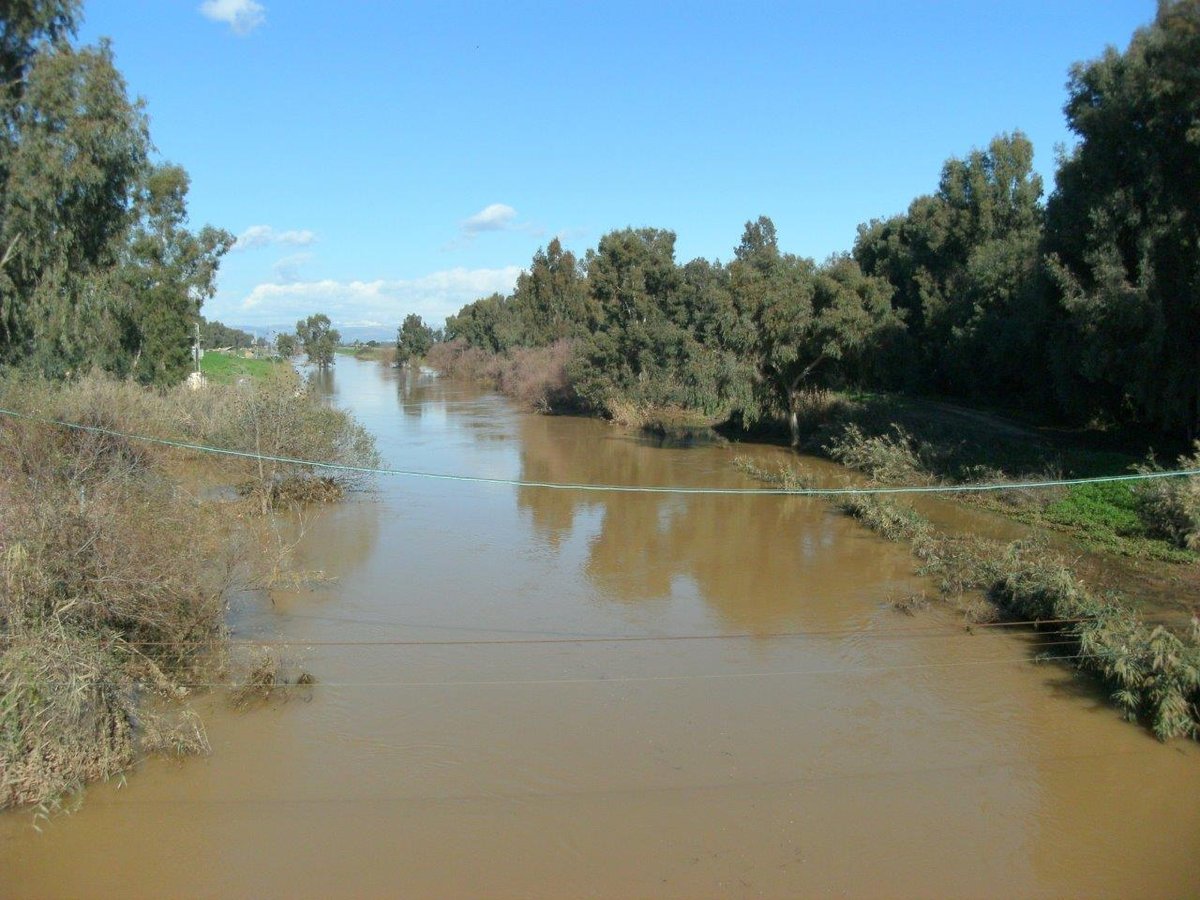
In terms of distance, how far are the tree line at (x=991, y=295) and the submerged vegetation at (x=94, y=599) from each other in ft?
47.8

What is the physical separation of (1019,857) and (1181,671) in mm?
2641

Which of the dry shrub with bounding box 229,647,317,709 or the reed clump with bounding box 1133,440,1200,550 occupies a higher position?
the reed clump with bounding box 1133,440,1200,550

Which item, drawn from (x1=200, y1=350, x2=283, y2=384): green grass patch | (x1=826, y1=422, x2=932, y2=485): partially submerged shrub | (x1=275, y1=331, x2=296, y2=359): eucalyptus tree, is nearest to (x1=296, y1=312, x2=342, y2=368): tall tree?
(x1=275, y1=331, x2=296, y2=359): eucalyptus tree

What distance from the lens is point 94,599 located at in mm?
7305

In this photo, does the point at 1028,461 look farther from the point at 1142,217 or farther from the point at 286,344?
the point at 286,344

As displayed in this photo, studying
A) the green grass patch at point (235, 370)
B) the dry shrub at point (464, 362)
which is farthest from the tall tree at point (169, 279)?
the dry shrub at point (464, 362)

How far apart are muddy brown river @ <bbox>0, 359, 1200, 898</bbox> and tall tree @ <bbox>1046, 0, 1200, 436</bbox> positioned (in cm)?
648

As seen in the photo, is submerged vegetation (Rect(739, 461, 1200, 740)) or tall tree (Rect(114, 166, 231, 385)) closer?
submerged vegetation (Rect(739, 461, 1200, 740))

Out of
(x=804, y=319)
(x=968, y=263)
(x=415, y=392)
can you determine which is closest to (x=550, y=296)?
(x=415, y=392)

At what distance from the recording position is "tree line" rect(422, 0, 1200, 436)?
15.4 m

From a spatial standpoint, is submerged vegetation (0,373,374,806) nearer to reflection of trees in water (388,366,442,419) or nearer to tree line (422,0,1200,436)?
tree line (422,0,1200,436)

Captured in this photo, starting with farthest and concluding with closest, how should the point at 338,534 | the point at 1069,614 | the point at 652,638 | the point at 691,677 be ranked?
the point at 338,534
the point at 652,638
the point at 1069,614
the point at 691,677

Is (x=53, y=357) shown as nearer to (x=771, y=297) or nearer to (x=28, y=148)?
(x=28, y=148)

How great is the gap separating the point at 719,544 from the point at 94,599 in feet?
34.2
